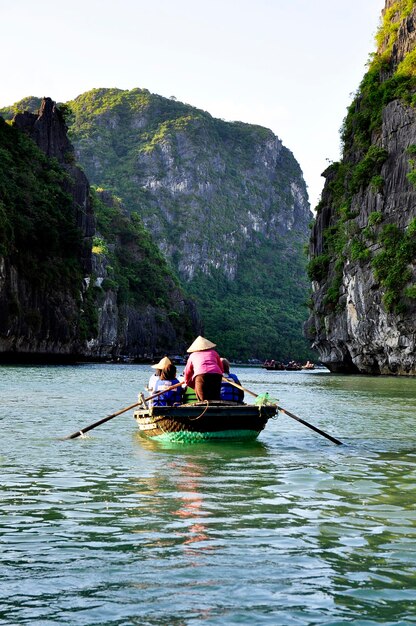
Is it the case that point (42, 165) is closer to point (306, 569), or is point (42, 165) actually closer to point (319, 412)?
point (319, 412)

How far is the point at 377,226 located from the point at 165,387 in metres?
46.0

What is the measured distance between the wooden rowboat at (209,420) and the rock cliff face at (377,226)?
4056 cm

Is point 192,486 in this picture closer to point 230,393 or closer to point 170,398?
point 170,398

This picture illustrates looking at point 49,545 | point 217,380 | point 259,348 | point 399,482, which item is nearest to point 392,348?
point 217,380

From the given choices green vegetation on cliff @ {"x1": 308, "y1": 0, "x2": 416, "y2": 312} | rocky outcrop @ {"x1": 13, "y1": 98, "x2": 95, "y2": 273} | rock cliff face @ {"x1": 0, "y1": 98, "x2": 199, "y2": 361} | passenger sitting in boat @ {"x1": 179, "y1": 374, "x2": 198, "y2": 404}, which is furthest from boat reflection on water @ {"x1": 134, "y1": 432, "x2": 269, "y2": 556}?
rocky outcrop @ {"x1": 13, "y1": 98, "x2": 95, "y2": 273}

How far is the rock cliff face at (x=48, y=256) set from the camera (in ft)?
249

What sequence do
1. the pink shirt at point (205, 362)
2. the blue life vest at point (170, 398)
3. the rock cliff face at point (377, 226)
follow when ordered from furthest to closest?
the rock cliff face at point (377, 226)
the blue life vest at point (170, 398)
the pink shirt at point (205, 362)

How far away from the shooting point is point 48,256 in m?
83.2

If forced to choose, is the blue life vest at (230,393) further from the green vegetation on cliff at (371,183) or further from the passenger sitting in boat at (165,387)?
the green vegetation on cliff at (371,183)

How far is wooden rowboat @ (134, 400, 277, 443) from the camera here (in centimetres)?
Answer: 1639

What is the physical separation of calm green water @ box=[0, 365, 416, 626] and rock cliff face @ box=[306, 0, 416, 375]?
42808 millimetres

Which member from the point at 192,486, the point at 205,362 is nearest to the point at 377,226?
the point at 205,362

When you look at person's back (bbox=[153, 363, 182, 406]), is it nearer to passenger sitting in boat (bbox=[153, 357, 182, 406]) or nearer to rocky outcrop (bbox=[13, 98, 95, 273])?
passenger sitting in boat (bbox=[153, 357, 182, 406])

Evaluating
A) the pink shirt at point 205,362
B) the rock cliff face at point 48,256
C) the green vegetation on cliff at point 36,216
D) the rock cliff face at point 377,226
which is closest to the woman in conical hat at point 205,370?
the pink shirt at point 205,362
